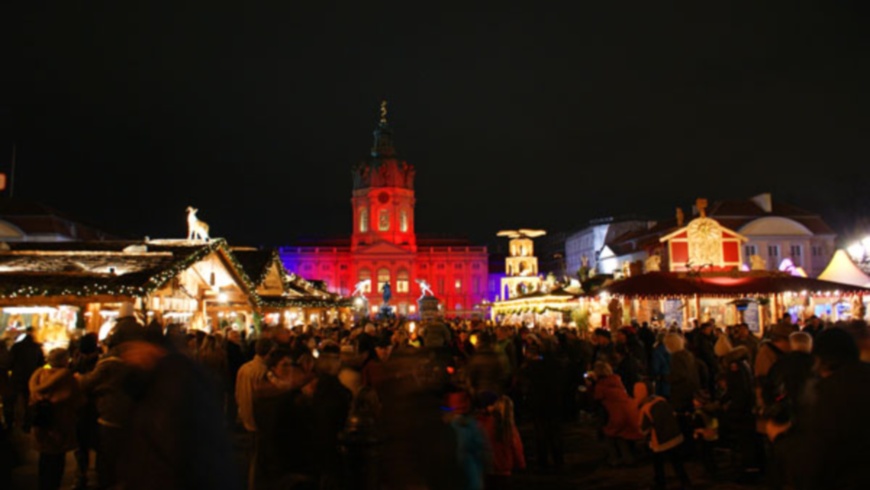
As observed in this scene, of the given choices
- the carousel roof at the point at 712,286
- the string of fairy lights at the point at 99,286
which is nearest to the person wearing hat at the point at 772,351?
the string of fairy lights at the point at 99,286

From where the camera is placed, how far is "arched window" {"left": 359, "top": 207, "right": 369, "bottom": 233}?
95.1 meters

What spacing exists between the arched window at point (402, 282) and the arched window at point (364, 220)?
304 inches

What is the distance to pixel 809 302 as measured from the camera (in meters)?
33.2

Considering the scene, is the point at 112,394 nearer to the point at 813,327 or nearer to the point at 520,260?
the point at 813,327

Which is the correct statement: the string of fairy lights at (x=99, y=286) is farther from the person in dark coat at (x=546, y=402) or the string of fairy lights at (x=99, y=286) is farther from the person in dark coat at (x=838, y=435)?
the person in dark coat at (x=838, y=435)

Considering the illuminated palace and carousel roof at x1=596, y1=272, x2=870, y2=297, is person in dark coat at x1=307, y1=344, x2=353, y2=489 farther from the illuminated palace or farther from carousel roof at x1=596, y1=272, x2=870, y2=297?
the illuminated palace

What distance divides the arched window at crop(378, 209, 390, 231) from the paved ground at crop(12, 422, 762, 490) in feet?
275

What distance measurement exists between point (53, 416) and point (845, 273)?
90.4 ft

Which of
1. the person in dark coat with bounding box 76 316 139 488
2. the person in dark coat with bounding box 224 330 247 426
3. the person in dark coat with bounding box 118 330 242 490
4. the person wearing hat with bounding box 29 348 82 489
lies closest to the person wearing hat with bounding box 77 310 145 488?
the person in dark coat with bounding box 76 316 139 488

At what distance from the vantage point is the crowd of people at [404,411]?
3.50m

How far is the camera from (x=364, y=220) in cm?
9538

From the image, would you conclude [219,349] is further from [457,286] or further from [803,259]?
[457,286]

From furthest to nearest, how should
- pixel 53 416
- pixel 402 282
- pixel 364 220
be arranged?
pixel 364 220 < pixel 402 282 < pixel 53 416

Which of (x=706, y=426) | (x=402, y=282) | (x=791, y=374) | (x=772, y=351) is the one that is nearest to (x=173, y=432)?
(x=791, y=374)
